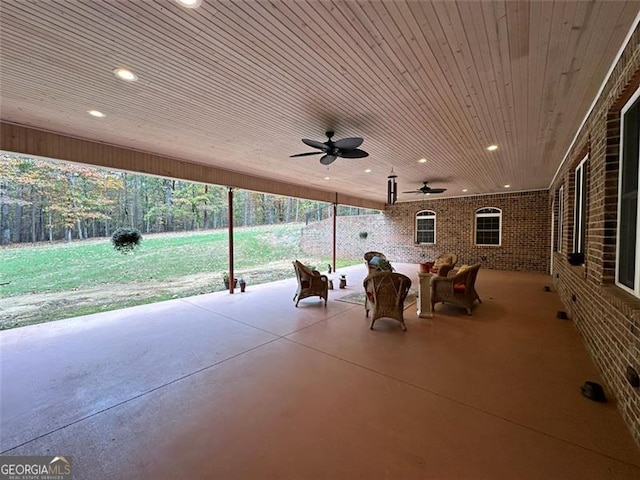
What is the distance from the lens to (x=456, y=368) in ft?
9.14

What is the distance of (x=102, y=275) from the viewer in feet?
26.0

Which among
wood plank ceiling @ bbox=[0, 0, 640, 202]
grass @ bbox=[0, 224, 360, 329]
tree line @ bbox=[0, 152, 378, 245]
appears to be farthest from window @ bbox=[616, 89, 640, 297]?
grass @ bbox=[0, 224, 360, 329]

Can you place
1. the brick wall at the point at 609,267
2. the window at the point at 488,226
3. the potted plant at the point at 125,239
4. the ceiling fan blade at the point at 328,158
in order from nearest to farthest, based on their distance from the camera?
the brick wall at the point at 609,267 → the ceiling fan blade at the point at 328,158 → the potted plant at the point at 125,239 → the window at the point at 488,226

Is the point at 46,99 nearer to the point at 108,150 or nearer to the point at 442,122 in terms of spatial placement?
the point at 108,150

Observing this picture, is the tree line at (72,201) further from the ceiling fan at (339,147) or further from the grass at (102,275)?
the ceiling fan at (339,147)

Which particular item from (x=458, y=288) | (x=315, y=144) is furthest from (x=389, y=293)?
(x=315, y=144)

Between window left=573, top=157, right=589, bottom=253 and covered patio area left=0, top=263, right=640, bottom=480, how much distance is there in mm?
1361

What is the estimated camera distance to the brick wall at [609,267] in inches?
75.4

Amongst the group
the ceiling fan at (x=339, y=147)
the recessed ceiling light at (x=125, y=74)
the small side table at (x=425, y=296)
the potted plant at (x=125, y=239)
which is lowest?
the small side table at (x=425, y=296)

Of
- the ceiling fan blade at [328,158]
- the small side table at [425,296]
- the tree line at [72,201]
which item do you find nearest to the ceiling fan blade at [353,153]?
the ceiling fan blade at [328,158]

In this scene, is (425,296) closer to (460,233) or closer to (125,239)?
(125,239)

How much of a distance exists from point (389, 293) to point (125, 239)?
5.56m

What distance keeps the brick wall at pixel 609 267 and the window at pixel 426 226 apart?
8.35 m

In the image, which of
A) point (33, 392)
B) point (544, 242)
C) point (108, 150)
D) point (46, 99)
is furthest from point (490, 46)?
point (544, 242)
